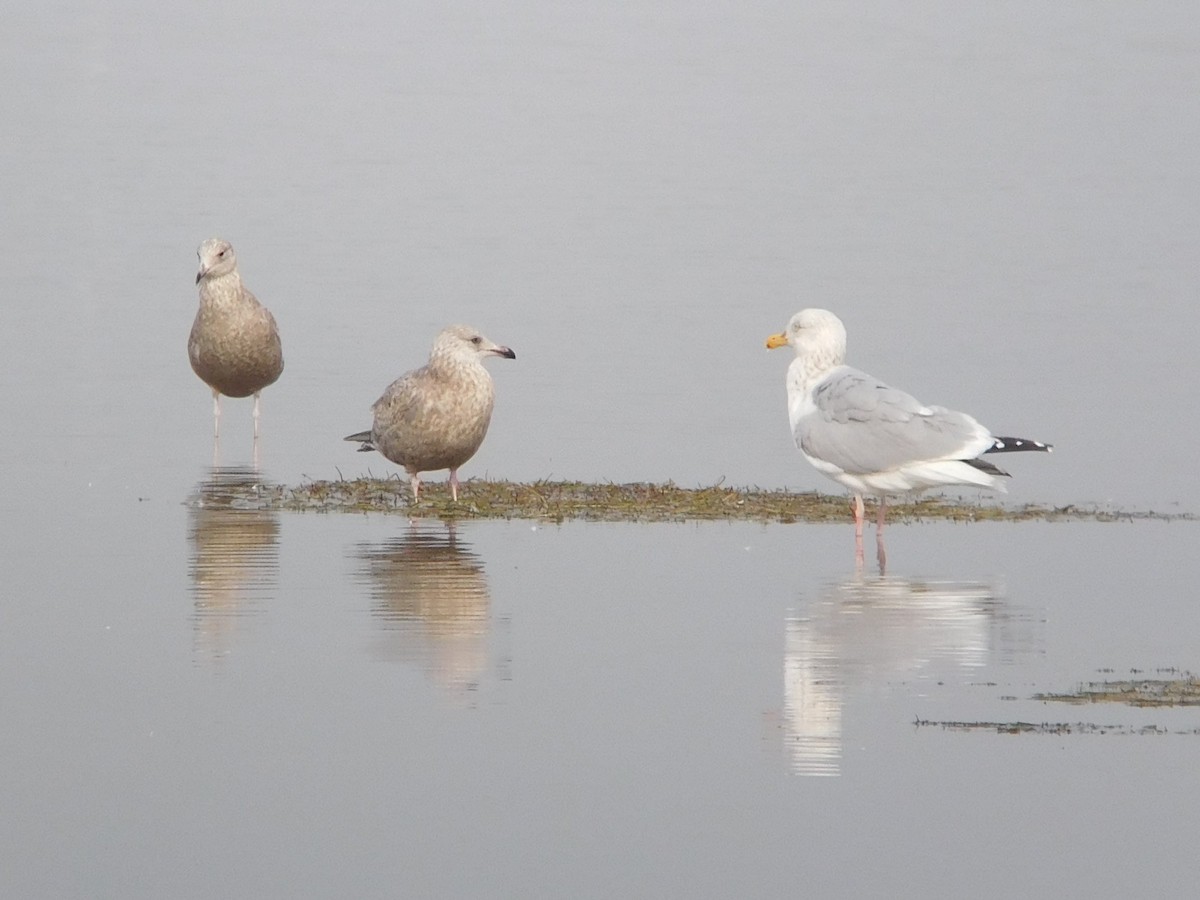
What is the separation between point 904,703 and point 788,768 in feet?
3.56

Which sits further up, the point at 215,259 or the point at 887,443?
the point at 215,259

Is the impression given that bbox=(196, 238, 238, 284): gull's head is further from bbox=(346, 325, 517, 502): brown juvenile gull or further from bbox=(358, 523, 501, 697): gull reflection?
bbox=(358, 523, 501, 697): gull reflection

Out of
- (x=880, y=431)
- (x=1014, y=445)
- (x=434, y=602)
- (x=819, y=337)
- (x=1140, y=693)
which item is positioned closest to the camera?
(x=1140, y=693)

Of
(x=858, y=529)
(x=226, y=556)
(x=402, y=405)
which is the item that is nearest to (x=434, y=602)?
(x=226, y=556)

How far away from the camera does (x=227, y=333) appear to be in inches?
760

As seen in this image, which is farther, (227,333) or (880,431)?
(227,333)

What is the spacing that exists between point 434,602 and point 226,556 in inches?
78.1

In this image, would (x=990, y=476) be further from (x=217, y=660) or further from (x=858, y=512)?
(x=217, y=660)

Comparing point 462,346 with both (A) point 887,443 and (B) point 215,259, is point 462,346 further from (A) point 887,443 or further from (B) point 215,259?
(B) point 215,259

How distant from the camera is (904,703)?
29.9 ft

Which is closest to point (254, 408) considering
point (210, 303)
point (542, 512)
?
point (210, 303)

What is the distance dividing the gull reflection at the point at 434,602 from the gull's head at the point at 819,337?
2.84 metres

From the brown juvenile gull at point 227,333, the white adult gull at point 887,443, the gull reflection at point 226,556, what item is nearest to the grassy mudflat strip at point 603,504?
the gull reflection at point 226,556

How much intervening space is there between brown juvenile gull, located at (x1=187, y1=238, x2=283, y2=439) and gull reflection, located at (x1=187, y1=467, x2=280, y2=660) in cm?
273
